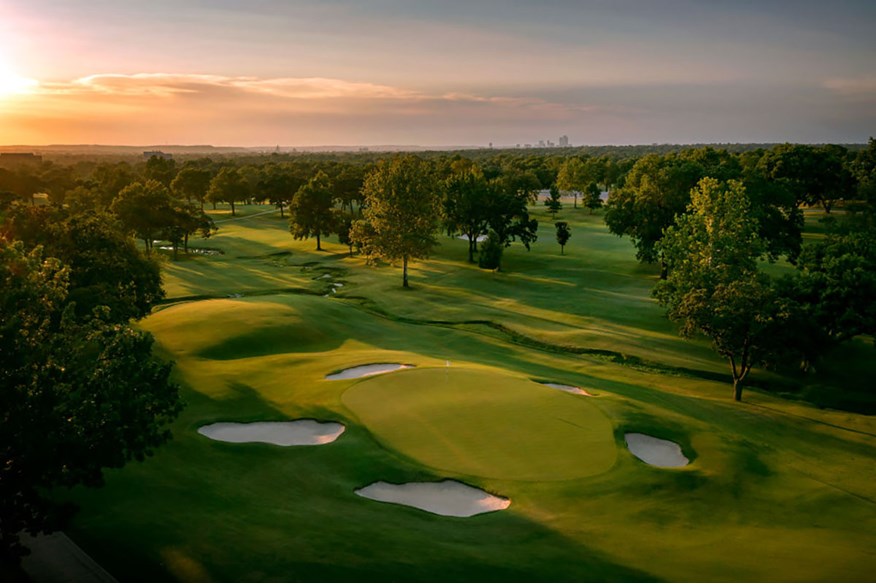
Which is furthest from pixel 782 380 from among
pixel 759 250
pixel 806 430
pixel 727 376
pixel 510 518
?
pixel 510 518

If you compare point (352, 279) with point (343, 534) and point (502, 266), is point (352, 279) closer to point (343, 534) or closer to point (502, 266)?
point (502, 266)

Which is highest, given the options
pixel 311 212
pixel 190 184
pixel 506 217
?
pixel 190 184

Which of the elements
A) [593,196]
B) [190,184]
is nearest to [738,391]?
[593,196]

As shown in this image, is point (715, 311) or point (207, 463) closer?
point (207, 463)

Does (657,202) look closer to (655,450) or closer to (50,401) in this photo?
(655,450)

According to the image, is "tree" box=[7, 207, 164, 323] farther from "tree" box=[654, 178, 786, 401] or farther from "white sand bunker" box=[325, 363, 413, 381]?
"tree" box=[654, 178, 786, 401]

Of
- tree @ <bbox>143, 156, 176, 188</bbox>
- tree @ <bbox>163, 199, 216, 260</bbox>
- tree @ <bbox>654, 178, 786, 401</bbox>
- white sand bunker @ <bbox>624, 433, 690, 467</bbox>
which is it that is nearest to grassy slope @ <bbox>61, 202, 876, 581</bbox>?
white sand bunker @ <bbox>624, 433, 690, 467</bbox>

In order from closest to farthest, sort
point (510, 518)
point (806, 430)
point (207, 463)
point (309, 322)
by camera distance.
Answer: point (510, 518)
point (207, 463)
point (806, 430)
point (309, 322)
